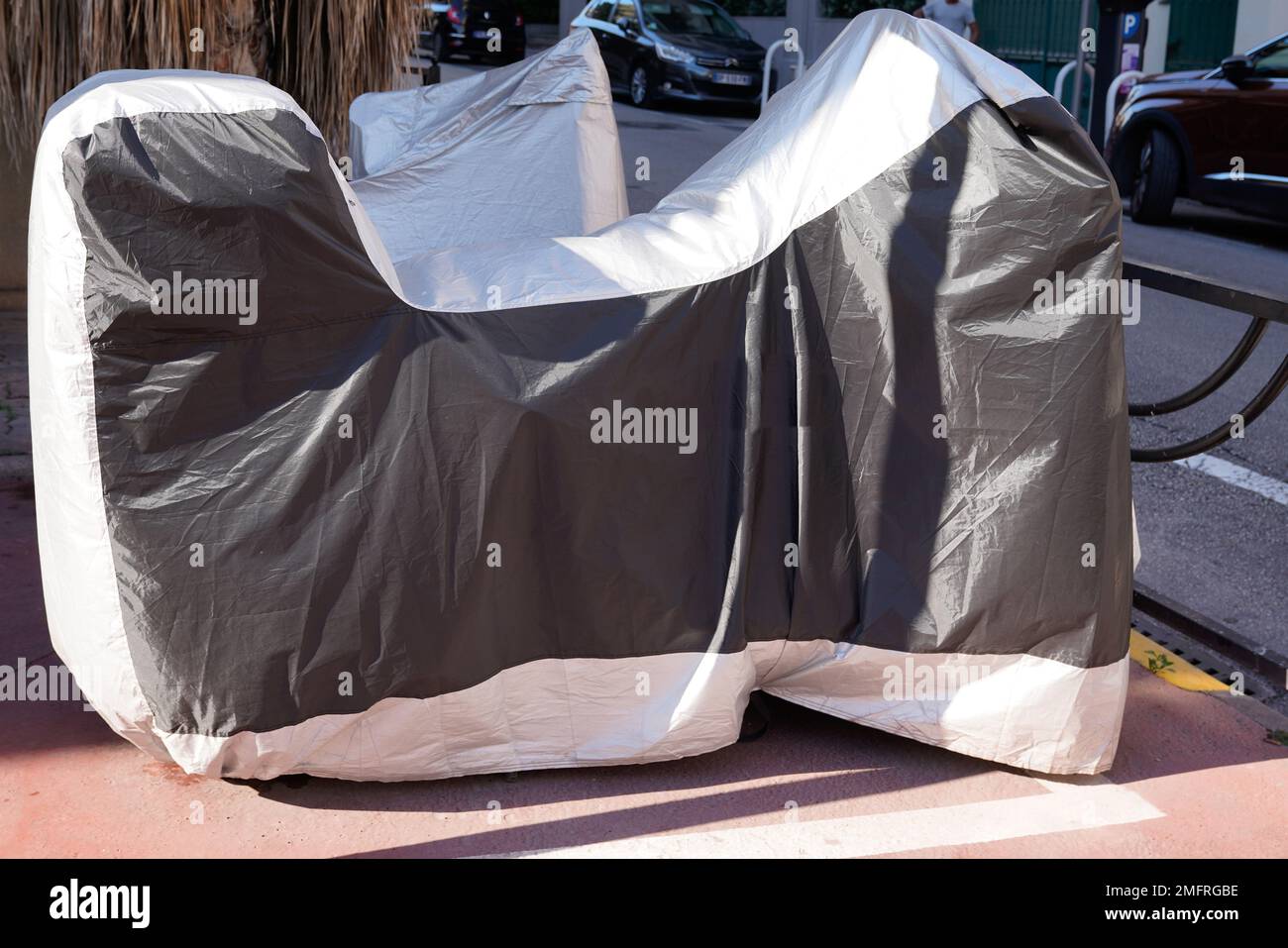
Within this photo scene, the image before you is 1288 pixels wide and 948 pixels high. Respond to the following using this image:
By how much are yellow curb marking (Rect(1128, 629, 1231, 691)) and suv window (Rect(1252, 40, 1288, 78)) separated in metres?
8.66

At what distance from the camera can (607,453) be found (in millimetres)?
3281

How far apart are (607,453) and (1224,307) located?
75.1 inches

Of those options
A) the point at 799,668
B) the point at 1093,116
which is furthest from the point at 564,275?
the point at 1093,116

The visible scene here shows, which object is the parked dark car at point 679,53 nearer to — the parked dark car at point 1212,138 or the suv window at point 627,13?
the suv window at point 627,13

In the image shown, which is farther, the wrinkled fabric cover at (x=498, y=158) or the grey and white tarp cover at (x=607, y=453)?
the wrinkled fabric cover at (x=498, y=158)

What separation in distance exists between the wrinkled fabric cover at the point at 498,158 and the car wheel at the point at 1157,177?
8519 millimetres

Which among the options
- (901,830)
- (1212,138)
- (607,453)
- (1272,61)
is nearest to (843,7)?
(1212,138)

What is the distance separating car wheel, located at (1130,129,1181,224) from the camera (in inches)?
486

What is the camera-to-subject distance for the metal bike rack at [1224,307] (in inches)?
145

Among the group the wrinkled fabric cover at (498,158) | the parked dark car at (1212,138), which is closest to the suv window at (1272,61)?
the parked dark car at (1212,138)

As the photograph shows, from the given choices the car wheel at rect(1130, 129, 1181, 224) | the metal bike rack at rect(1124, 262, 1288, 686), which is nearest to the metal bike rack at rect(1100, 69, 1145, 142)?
the car wheel at rect(1130, 129, 1181, 224)

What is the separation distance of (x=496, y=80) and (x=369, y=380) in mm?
2677

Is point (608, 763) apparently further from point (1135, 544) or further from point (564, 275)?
point (1135, 544)

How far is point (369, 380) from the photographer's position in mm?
3117
